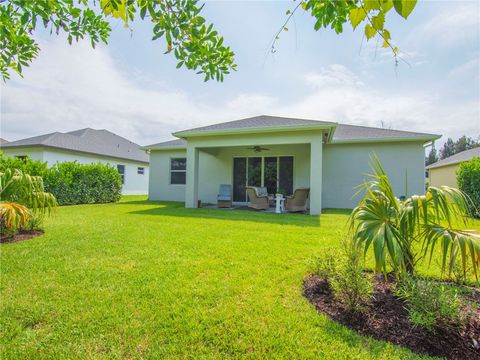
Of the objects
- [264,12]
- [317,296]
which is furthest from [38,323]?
[264,12]

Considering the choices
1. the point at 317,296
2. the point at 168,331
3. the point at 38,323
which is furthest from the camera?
the point at 317,296

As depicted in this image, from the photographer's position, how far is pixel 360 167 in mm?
11453

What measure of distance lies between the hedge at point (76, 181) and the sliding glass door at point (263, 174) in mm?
7409

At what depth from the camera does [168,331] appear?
7.01 feet

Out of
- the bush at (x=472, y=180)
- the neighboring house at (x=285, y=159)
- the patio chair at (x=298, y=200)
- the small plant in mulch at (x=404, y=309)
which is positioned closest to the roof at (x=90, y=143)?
the neighboring house at (x=285, y=159)

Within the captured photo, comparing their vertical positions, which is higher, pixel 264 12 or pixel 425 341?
pixel 264 12

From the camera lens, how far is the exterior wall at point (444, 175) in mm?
→ 17311

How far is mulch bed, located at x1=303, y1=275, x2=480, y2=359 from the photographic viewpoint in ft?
6.31

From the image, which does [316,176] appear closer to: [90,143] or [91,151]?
[91,151]

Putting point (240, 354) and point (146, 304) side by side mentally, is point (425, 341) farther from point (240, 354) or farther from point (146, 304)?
point (146, 304)

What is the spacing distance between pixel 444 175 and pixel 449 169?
1.23m

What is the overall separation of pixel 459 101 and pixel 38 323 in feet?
48.5

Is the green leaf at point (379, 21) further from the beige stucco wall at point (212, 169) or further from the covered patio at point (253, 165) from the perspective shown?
the beige stucco wall at point (212, 169)

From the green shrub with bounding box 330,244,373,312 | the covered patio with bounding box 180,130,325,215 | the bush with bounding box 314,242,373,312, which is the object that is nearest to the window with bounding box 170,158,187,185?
the covered patio with bounding box 180,130,325,215
